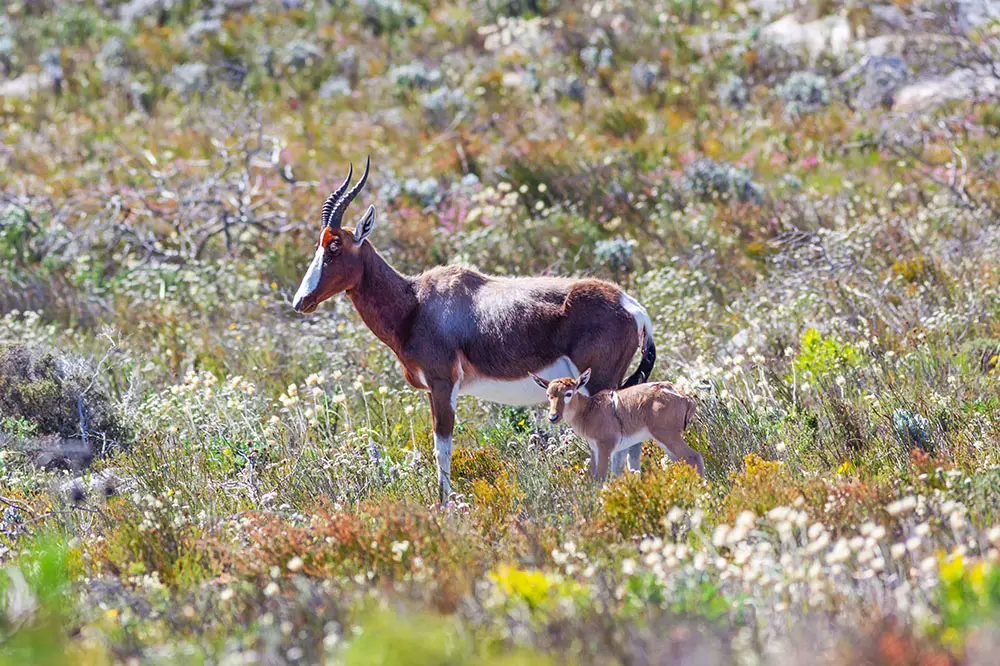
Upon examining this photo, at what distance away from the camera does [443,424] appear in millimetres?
7043

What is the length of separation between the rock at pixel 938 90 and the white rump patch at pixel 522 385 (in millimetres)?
10066

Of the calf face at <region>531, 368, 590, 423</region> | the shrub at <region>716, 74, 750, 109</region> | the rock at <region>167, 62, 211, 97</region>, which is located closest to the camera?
the calf face at <region>531, 368, 590, 423</region>

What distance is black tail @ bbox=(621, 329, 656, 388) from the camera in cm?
698

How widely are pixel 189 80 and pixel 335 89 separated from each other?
9.76 ft

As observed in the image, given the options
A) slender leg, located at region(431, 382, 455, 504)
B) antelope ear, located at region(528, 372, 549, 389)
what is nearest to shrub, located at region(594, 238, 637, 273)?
slender leg, located at region(431, 382, 455, 504)

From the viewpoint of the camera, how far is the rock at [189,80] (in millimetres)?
20766

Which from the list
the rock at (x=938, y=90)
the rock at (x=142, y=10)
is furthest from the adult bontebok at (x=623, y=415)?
the rock at (x=142, y=10)

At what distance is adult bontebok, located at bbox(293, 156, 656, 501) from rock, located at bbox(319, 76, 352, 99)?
512 inches

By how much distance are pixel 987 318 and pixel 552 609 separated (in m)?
6.10

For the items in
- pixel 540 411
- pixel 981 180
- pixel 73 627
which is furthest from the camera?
pixel 981 180

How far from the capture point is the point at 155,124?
754 inches

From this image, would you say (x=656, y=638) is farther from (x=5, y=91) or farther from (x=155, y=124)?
(x=5, y=91)

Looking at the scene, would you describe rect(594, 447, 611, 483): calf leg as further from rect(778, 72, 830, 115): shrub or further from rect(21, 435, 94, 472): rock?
rect(778, 72, 830, 115): shrub

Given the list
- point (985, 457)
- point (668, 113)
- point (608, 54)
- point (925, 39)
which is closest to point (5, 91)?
point (608, 54)
